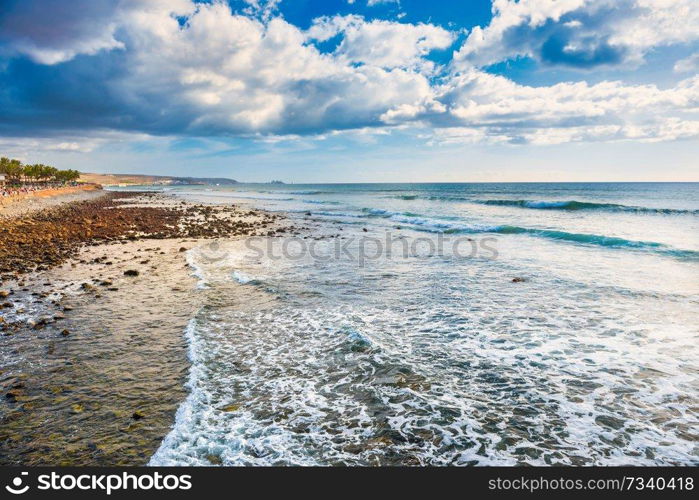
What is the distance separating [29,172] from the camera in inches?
4953

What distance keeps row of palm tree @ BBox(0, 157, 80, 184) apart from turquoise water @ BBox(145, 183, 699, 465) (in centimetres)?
13991

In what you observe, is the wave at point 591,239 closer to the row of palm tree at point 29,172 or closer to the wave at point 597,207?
the wave at point 597,207

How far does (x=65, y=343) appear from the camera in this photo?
878 centimetres

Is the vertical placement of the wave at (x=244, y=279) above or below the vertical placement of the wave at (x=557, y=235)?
below

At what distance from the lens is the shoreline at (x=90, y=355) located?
211 inches

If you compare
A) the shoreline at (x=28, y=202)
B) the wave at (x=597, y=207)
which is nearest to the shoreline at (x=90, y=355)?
the shoreline at (x=28, y=202)

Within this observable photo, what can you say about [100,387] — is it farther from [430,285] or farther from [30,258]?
[30,258]

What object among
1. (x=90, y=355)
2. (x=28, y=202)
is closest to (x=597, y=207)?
(x=90, y=355)

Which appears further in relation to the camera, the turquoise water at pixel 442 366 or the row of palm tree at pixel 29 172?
the row of palm tree at pixel 29 172

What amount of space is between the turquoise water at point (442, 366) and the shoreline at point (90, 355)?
61cm

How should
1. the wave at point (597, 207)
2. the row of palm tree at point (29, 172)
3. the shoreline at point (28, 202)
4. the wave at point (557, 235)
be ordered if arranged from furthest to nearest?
the row of palm tree at point (29, 172)
the wave at point (597, 207)
the shoreline at point (28, 202)
the wave at point (557, 235)

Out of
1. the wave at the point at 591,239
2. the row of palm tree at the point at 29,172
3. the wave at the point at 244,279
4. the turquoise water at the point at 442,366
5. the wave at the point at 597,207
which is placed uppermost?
the row of palm tree at the point at 29,172

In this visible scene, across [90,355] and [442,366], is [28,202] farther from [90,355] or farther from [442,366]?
[442,366]
